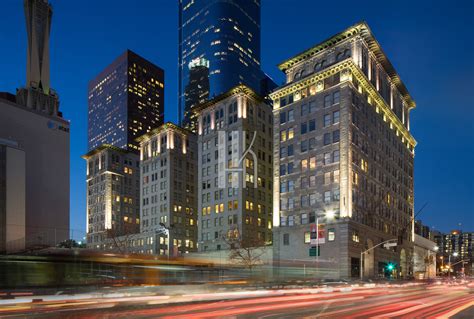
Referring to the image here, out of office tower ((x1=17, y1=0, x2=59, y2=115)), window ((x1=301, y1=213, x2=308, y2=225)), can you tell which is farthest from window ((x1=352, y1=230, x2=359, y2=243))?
office tower ((x1=17, y1=0, x2=59, y2=115))

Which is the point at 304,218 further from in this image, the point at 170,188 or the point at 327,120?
the point at 170,188

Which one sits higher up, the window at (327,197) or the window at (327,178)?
the window at (327,178)

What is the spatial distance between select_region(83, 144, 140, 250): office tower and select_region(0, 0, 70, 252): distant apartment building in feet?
93.4

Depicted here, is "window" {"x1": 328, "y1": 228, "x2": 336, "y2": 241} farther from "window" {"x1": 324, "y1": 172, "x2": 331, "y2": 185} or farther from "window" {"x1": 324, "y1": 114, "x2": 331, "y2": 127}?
"window" {"x1": 324, "y1": 114, "x2": 331, "y2": 127}

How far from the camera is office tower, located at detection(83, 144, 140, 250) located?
154 metres

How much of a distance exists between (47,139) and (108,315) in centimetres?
11115

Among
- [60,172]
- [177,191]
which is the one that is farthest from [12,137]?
[177,191]

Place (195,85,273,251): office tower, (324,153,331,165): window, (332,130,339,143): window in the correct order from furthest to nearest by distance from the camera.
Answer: (195,85,273,251): office tower
(324,153,331,165): window
(332,130,339,143): window

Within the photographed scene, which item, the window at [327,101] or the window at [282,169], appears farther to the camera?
the window at [282,169]

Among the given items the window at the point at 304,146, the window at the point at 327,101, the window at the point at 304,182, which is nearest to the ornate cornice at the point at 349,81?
the window at the point at 327,101

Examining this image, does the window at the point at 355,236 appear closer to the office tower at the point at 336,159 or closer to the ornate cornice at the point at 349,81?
the office tower at the point at 336,159

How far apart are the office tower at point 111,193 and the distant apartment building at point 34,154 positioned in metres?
28.5

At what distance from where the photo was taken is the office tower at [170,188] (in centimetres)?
12131

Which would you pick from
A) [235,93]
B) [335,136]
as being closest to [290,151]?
[335,136]
